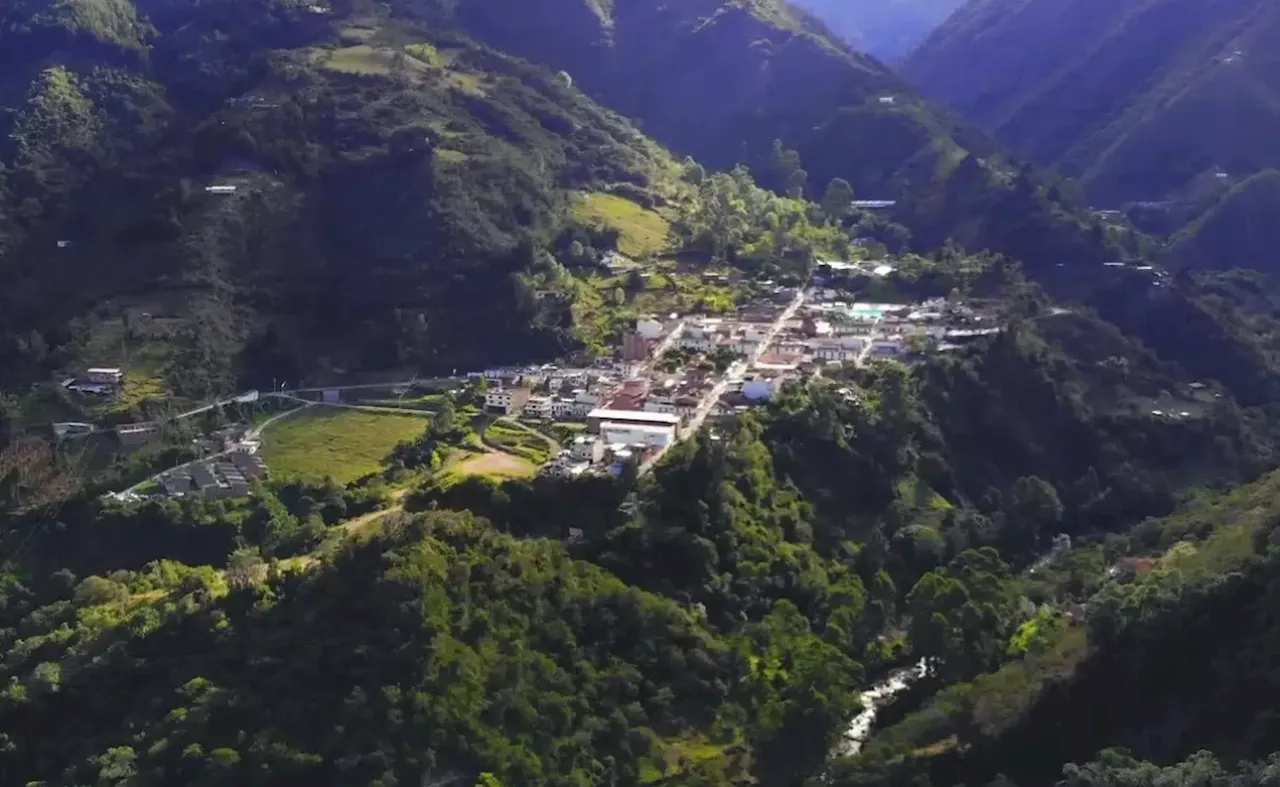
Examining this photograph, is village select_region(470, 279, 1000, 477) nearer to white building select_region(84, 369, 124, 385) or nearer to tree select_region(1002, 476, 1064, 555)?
tree select_region(1002, 476, 1064, 555)

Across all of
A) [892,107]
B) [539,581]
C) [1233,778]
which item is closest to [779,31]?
[892,107]

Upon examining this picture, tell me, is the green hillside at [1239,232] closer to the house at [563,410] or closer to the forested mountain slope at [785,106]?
the forested mountain slope at [785,106]

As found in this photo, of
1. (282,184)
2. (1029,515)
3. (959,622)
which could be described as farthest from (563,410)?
(282,184)

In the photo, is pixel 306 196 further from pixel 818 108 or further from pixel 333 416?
pixel 818 108

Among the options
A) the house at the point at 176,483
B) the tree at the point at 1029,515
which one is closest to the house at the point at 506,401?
the house at the point at 176,483

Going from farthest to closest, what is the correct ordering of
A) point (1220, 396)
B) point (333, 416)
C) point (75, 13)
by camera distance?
point (75, 13), point (1220, 396), point (333, 416)

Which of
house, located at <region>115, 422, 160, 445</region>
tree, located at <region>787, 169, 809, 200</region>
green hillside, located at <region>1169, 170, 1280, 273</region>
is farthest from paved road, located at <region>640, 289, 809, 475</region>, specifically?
green hillside, located at <region>1169, 170, 1280, 273</region>
